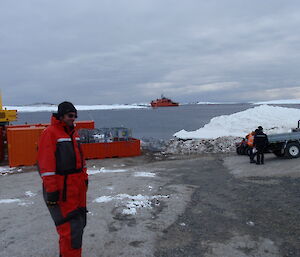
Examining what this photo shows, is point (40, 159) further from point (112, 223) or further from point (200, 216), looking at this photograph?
point (200, 216)

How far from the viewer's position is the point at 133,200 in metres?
7.43

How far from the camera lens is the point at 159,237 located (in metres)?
5.29

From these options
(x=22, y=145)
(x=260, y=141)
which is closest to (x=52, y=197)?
(x=260, y=141)

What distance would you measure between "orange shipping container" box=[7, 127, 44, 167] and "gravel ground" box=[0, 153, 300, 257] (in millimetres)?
4434

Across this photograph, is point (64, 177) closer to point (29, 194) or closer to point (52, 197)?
point (52, 197)

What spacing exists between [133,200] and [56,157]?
13.3 ft

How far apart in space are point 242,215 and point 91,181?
17.0ft

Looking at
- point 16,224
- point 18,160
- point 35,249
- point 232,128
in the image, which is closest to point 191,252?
point 35,249

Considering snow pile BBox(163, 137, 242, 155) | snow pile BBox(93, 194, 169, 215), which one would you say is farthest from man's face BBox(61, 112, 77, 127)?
snow pile BBox(163, 137, 242, 155)

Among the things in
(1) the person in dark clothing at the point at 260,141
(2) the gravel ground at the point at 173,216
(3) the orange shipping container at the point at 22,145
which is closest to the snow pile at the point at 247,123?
(3) the orange shipping container at the point at 22,145

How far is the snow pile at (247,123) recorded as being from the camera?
29.3 m

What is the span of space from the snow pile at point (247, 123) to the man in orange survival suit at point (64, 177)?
956 inches

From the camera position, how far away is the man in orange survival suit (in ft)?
11.8

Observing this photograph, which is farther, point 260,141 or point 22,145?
point 22,145
